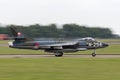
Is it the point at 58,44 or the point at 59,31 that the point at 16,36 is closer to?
the point at 58,44

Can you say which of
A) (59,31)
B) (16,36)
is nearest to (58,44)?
(16,36)

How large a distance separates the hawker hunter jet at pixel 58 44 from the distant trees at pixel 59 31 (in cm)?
7222

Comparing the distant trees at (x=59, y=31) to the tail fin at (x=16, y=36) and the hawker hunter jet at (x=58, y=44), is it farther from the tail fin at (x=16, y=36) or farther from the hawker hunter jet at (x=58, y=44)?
the hawker hunter jet at (x=58, y=44)

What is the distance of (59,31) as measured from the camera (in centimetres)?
12675

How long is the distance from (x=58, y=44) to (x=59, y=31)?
83027 mm

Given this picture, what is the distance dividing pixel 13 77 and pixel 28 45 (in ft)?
82.1

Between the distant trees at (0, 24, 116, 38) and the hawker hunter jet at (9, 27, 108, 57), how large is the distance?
72.2 meters

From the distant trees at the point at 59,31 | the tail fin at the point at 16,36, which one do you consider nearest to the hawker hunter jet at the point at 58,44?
the tail fin at the point at 16,36

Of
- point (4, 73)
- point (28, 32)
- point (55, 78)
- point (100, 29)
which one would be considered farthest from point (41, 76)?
point (100, 29)

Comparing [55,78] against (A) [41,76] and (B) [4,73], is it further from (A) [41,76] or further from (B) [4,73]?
(B) [4,73]

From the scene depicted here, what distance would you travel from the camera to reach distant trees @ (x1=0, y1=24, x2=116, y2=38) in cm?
12333

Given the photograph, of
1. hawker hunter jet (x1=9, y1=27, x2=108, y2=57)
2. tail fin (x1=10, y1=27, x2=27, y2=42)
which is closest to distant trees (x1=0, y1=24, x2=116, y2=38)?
tail fin (x1=10, y1=27, x2=27, y2=42)

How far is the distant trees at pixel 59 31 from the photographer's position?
12333cm

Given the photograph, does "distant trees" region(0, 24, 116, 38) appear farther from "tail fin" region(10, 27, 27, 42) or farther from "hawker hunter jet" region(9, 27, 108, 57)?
"hawker hunter jet" region(9, 27, 108, 57)
